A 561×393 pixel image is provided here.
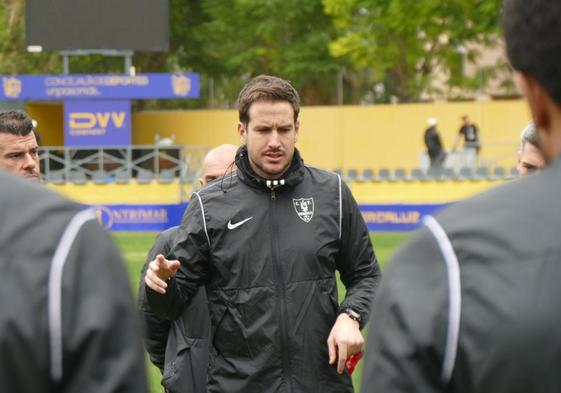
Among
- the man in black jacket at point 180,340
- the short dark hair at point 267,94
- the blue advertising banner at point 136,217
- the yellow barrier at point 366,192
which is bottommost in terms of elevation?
the blue advertising banner at point 136,217

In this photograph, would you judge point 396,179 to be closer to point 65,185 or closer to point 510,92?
point 65,185

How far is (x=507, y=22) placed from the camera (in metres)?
2.03

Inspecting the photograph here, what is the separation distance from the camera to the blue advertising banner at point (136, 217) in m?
24.8

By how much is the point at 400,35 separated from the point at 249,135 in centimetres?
3681

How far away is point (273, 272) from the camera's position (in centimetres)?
494

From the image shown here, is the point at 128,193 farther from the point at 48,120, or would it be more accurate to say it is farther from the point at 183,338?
the point at 183,338

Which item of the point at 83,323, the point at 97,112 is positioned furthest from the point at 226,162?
the point at 97,112

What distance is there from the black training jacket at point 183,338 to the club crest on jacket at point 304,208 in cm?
76

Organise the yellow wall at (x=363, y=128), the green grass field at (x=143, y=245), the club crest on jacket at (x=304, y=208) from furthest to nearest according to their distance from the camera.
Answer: the yellow wall at (x=363, y=128)
the green grass field at (x=143, y=245)
the club crest on jacket at (x=304, y=208)

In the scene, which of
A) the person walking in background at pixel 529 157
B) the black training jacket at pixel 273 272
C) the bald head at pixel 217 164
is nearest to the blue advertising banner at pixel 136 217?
the bald head at pixel 217 164

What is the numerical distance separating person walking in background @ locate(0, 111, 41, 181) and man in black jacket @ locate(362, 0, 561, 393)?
3941 mm

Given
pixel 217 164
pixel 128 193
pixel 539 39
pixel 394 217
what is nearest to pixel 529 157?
pixel 217 164

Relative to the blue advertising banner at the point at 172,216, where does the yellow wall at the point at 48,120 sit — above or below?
above

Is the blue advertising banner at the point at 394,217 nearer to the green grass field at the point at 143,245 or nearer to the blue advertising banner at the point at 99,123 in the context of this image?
the green grass field at the point at 143,245
